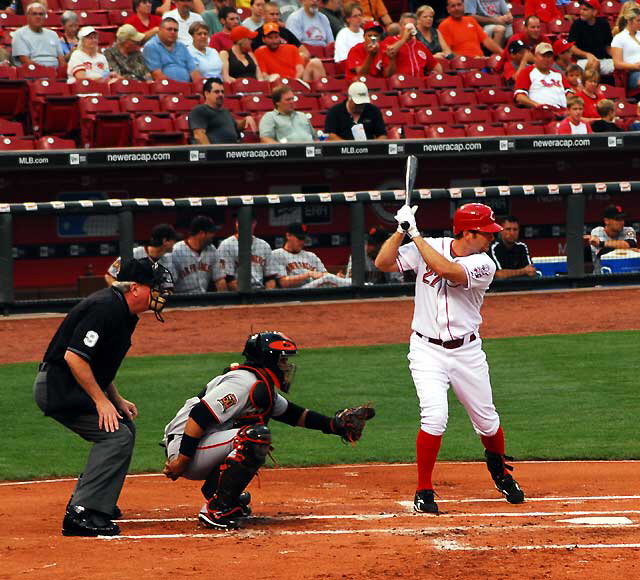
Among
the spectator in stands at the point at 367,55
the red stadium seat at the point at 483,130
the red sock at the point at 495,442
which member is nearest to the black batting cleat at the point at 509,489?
the red sock at the point at 495,442

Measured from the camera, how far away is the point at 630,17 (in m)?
18.1

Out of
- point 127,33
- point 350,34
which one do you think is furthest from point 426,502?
point 350,34

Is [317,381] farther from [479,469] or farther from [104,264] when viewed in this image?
[104,264]

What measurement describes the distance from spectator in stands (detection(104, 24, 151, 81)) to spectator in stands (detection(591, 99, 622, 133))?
17.9 feet

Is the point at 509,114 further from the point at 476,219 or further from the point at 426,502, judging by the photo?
the point at 426,502

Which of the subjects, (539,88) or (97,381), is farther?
(539,88)

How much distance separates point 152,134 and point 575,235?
193 inches

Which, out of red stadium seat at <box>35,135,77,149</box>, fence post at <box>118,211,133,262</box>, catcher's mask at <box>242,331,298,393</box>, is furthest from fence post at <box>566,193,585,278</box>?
catcher's mask at <box>242,331,298,393</box>

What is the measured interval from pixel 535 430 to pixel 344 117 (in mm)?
6376

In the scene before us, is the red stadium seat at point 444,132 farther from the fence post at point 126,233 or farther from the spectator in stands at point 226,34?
the fence post at point 126,233

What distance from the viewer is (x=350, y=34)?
1720 centimetres

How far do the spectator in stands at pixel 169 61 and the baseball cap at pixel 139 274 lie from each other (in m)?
9.68

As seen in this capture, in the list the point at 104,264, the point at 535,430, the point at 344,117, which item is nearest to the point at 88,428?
the point at 535,430

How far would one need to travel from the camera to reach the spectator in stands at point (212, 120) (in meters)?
14.6
